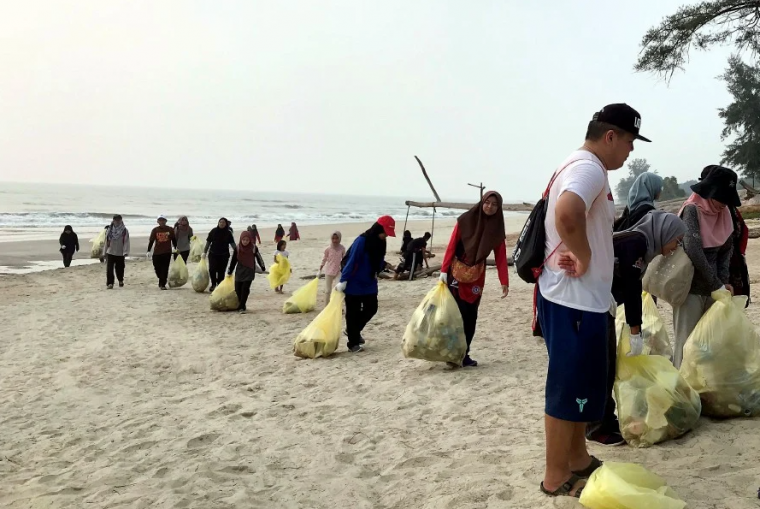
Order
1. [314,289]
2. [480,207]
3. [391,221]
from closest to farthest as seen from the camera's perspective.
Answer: [480,207], [391,221], [314,289]

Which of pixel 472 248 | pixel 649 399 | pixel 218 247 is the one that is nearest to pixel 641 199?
pixel 649 399

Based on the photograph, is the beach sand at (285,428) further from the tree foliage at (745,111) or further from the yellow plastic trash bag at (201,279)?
the tree foliage at (745,111)

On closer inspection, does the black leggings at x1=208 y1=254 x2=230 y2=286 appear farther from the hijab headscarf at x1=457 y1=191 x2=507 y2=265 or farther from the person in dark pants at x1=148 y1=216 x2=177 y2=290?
the hijab headscarf at x1=457 y1=191 x2=507 y2=265

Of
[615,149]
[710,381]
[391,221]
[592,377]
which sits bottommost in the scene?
[710,381]

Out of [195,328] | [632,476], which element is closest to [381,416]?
[632,476]

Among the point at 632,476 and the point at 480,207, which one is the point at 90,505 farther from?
the point at 480,207

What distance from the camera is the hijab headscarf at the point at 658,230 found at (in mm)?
3479

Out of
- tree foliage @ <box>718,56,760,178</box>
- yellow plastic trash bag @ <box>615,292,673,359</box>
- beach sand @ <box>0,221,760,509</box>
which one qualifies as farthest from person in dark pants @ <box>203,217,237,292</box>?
tree foliage @ <box>718,56,760,178</box>

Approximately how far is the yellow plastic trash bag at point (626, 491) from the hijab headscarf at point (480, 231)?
287cm

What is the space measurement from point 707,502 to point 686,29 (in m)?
8.68

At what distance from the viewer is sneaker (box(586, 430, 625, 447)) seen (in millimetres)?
3447

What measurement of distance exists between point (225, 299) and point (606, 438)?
699cm

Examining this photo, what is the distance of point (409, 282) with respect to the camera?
1223 cm

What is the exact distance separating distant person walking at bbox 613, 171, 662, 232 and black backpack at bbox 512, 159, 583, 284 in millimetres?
1225
